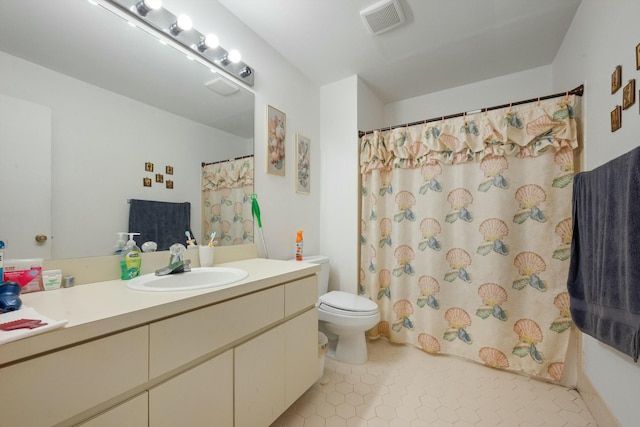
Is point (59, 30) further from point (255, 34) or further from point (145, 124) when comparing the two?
point (255, 34)

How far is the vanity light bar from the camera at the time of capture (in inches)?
45.9

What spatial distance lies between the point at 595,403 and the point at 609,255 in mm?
→ 843

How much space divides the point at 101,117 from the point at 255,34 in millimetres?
1220

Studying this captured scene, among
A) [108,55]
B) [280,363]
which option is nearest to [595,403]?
[280,363]

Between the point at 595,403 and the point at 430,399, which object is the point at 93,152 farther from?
the point at 595,403

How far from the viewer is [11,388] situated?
0.51 metres

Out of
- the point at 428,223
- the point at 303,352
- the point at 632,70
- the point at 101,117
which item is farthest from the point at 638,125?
the point at 101,117

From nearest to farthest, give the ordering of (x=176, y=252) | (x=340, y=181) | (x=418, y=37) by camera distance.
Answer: (x=176, y=252) < (x=418, y=37) < (x=340, y=181)

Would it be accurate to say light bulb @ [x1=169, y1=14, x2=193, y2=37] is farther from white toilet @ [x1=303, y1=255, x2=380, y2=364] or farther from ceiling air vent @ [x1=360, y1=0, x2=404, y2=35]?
white toilet @ [x1=303, y1=255, x2=380, y2=364]

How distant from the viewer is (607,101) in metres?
1.23

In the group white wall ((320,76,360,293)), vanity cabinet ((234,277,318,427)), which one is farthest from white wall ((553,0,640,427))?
white wall ((320,76,360,293))

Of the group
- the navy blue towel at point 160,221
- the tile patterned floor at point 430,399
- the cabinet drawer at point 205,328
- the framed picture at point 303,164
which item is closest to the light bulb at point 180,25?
the navy blue towel at point 160,221

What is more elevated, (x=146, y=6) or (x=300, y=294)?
(x=146, y=6)

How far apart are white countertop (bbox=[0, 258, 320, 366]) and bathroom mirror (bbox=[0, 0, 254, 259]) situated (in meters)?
0.22
